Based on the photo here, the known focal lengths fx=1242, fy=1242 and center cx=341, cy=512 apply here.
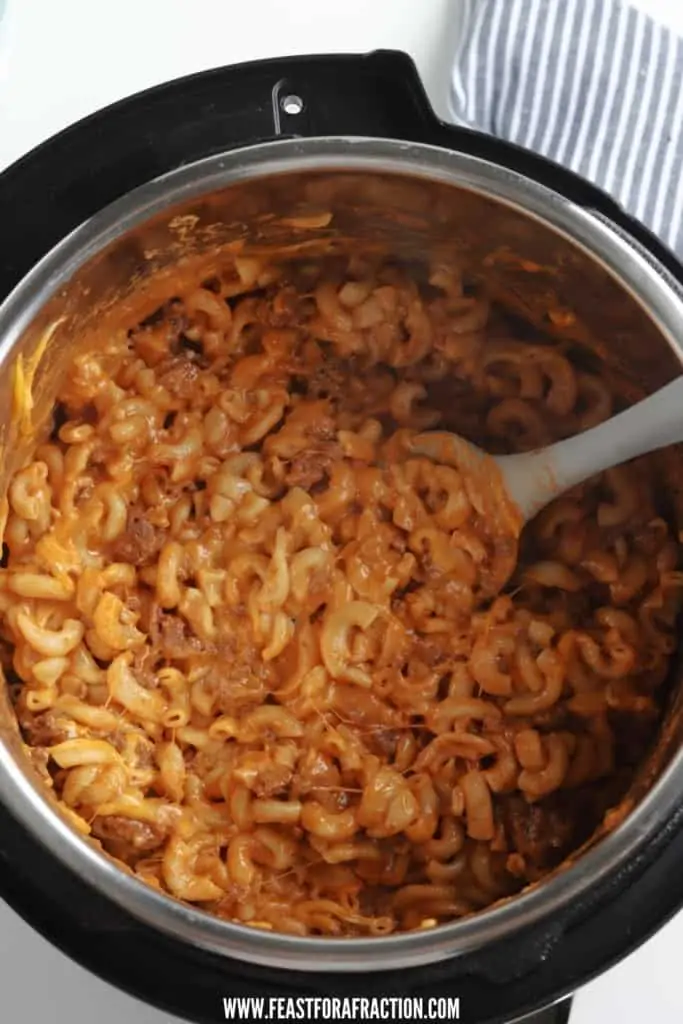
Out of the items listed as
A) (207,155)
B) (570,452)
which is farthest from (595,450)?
(207,155)

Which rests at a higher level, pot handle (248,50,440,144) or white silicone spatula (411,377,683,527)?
pot handle (248,50,440,144)

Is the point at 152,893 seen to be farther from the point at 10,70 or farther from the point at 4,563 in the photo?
the point at 10,70

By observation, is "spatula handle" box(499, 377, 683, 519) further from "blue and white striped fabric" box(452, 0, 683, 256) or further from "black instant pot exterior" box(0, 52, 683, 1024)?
"blue and white striped fabric" box(452, 0, 683, 256)

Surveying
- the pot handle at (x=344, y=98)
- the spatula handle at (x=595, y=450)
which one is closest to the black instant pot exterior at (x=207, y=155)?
the pot handle at (x=344, y=98)

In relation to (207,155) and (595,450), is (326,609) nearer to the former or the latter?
(595,450)

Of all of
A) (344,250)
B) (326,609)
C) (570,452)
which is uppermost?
(344,250)

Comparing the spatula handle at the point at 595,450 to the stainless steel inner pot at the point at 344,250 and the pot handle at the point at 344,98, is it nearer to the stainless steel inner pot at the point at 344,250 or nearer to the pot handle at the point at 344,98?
the stainless steel inner pot at the point at 344,250

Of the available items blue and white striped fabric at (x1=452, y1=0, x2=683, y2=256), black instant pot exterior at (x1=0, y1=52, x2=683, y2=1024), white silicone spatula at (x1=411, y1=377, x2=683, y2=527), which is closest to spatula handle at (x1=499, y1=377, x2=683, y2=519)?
white silicone spatula at (x1=411, y1=377, x2=683, y2=527)
